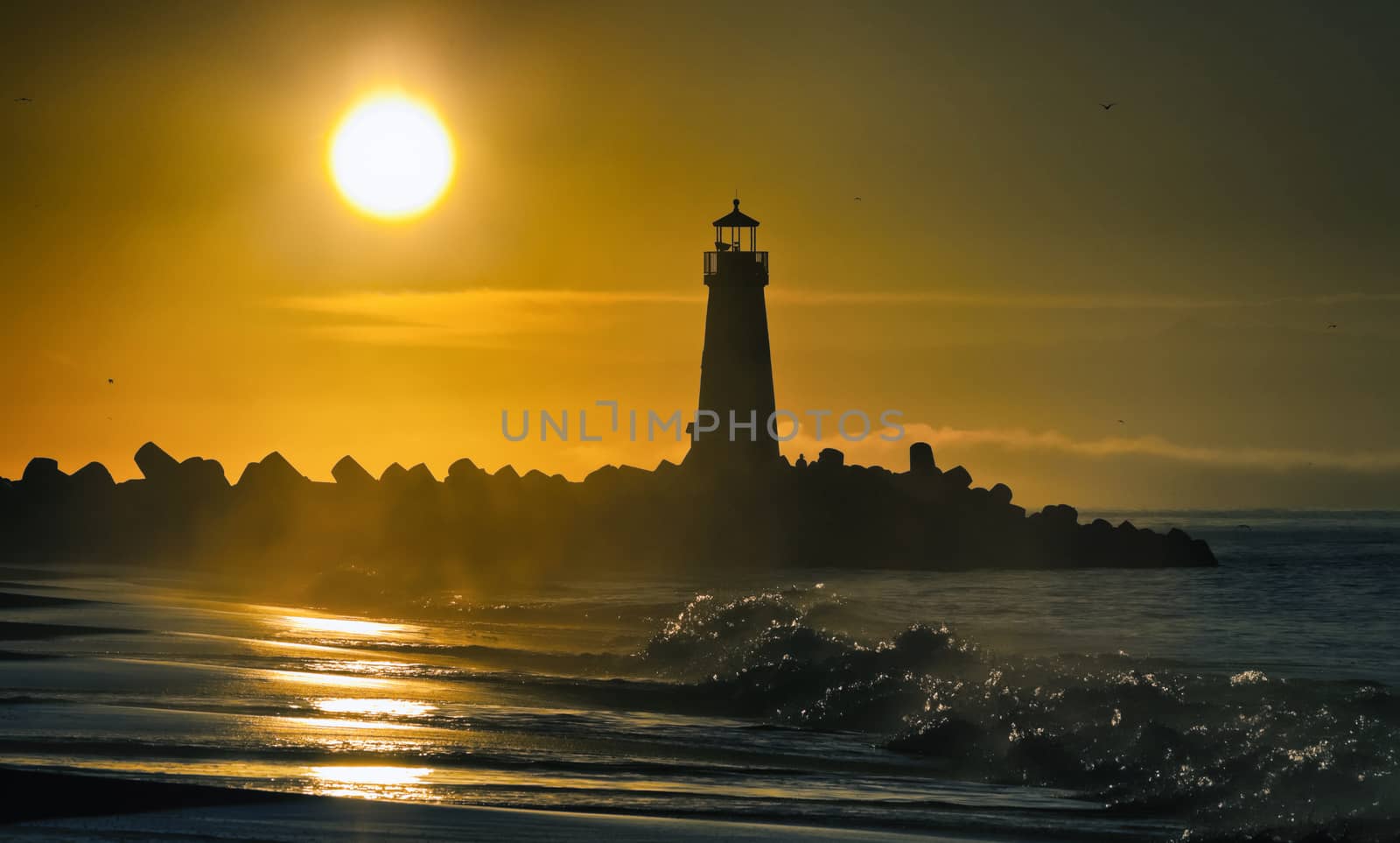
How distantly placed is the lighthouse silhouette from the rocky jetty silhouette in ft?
4.04

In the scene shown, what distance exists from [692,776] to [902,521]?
30.5 metres

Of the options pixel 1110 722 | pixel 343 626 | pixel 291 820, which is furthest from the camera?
pixel 343 626

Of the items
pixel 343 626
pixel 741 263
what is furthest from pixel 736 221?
pixel 343 626

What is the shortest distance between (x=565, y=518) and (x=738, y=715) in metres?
25.5

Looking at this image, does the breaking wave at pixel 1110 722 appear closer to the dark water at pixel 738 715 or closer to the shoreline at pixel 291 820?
the dark water at pixel 738 715

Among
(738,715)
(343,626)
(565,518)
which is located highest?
(565,518)

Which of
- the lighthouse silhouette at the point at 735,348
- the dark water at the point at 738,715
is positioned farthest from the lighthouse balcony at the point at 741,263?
the dark water at the point at 738,715

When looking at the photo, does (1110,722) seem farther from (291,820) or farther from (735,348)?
(735,348)

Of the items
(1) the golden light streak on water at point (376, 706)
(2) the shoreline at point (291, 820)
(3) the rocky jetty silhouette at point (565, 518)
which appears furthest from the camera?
(3) the rocky jetty silhouette at point (565, 518)

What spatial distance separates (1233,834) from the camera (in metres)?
7.20

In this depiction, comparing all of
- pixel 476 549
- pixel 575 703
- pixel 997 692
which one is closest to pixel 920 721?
pixel 997 692

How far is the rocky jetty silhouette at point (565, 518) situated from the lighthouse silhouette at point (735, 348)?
4.04 feet

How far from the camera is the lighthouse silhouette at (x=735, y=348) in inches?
1447

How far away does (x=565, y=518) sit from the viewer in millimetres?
36625
